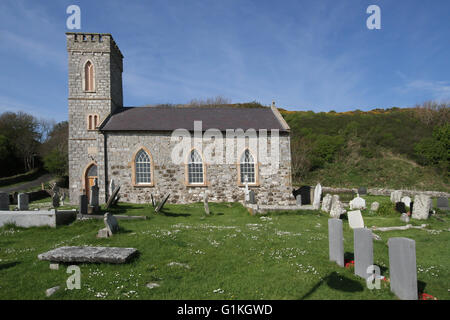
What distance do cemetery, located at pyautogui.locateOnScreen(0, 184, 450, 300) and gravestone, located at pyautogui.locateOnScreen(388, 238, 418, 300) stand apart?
0.02 meters

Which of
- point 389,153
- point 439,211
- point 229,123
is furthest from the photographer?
point 389,153

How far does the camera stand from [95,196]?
44.2 feet

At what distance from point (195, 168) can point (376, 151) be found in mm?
35227

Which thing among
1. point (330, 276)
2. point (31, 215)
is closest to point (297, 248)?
point (330, 276)

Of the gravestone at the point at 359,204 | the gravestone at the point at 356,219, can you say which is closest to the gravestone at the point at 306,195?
the gravestone at the point at 359,204

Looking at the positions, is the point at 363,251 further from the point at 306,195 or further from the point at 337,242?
the point at 306,195

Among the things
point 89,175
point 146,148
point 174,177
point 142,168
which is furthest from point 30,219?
point 89,175

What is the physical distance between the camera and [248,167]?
70.1 feet

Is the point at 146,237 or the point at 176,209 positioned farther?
the point at 176,209

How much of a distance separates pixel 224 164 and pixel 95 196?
10.1 m

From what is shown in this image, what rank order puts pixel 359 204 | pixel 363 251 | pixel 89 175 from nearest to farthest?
pixel 363 251, pixel 359 204, pixel 89 175

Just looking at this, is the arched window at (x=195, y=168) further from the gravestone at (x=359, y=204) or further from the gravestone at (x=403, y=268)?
the gravestone at (x=403, y=268)

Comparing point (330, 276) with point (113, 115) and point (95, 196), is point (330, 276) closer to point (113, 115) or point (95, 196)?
point (95, 196)

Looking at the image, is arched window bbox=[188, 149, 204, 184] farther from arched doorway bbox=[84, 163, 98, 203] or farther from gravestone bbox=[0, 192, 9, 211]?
gravestone bbox=[0, 192, 9, 211]
